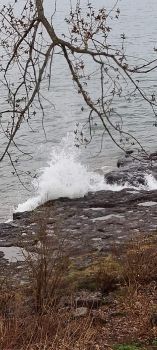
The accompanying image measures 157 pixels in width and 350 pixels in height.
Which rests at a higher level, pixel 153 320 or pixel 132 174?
pixel 132 174

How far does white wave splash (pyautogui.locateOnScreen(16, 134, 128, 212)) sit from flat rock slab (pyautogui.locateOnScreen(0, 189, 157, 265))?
0.82 meters

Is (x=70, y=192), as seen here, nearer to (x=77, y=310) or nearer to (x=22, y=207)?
(x=22, y=207)

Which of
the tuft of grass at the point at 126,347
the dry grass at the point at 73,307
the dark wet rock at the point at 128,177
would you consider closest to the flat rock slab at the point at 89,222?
the dark wet rock at the point at 128,177

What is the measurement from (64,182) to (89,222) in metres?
3.84

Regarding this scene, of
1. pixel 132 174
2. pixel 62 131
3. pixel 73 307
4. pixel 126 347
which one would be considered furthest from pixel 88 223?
pixel 62 131

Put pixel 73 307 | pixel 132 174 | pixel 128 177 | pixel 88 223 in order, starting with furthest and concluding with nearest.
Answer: pixel 132 174
pixel 128 177
pixel 88 223
pixel 73 307

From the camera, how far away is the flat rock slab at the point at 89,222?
1258 cm

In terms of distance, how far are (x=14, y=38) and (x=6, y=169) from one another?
1612cm

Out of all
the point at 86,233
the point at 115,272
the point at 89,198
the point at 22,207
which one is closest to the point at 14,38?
the point at 115,272

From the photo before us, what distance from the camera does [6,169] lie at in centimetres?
2211

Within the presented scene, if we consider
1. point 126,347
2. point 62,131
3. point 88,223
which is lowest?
point 126,347

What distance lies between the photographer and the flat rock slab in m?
12.6

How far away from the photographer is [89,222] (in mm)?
14398

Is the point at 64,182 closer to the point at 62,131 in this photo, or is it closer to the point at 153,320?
the point at 62,131
